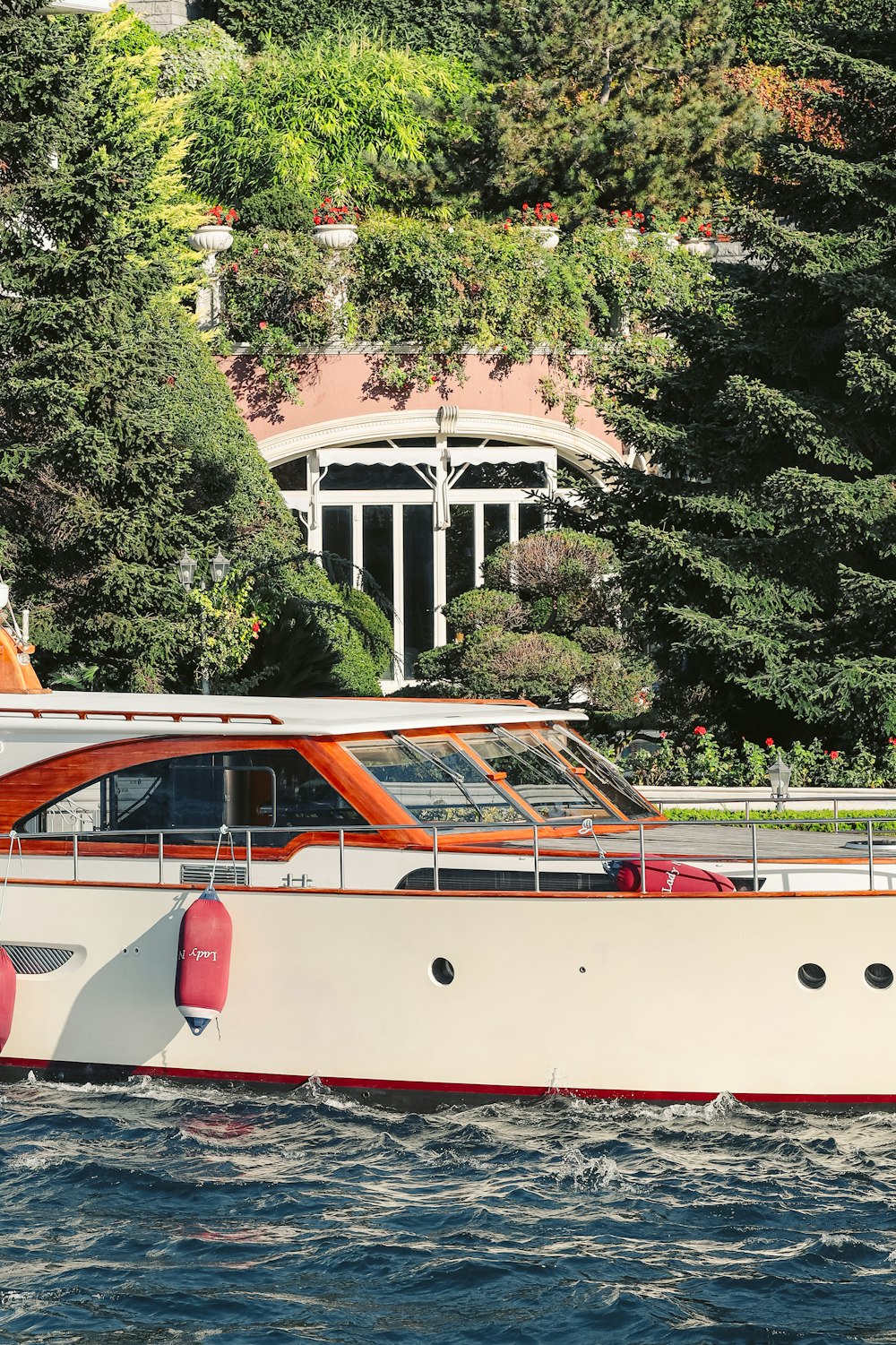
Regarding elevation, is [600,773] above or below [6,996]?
above

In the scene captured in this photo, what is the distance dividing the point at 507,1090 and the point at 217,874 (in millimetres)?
2367

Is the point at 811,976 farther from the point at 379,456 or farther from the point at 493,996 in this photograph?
the point at 379,456

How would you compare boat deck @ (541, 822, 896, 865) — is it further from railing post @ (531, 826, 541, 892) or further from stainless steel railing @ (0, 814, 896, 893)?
railing post @ (531, 826, 541, 892)

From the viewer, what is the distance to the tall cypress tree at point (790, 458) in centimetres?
1859

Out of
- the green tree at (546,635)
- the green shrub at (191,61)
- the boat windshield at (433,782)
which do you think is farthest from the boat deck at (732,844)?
the green shrub at (191,61)

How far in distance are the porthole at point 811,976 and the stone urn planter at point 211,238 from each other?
1936 cm

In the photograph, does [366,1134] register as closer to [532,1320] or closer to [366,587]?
[532,1320]

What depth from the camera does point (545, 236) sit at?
90.2 feet

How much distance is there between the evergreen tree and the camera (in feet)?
64.2

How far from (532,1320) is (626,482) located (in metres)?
13.8

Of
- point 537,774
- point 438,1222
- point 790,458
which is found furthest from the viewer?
point 790,458

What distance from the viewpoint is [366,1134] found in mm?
9992

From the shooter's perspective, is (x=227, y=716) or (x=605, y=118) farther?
(x=605, y=118)

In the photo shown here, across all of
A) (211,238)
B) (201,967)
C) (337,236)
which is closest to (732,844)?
(201,967)
